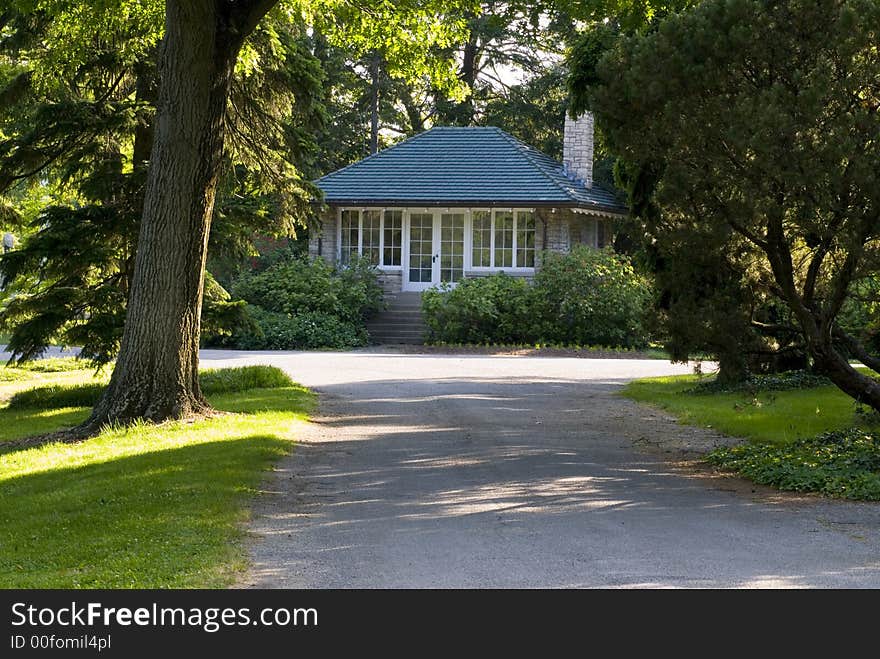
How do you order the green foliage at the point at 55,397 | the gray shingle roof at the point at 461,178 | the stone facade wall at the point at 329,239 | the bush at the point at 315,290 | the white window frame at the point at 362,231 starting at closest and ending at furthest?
the green foliage at the point at 55,397
the bush at the point at 315,290
the gray shingle roof at the point at 461,178
the white window frame at the point at 362,231
the stone facade wall at the point at 329,239

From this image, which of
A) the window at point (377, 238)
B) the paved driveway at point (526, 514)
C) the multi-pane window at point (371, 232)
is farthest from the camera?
the multi-pane window at point (371, 232)

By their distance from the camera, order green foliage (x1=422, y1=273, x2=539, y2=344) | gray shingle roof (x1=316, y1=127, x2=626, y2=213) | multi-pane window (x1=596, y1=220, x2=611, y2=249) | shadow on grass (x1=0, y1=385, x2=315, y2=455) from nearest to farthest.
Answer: shadow on grass (x1=0, y1=385, x2=315, y2=455)
green foliage (x1=422, y1=273, x2=539, y2=344)
gray shingle roof (x1=316, y1=127, x2=626, y2=213)
multi-pane window (x1=596, y1=220, x2=611, y2=249)

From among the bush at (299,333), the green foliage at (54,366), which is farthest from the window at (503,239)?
the green foliage at (54,366)

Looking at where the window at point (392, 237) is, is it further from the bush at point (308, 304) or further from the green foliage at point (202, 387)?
the green foliage at point (202, 387)

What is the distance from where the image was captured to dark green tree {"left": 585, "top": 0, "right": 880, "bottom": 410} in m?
9.87

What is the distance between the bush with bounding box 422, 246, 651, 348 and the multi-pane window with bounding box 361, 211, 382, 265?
443 centimetres

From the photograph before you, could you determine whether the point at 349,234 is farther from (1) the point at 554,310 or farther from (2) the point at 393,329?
(1) the point at 554,310

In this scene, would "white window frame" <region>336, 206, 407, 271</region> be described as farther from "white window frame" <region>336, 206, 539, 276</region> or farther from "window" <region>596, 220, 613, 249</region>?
"window" <region>596, 220, 613, 249</region>

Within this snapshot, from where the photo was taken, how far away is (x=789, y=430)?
14.1 m

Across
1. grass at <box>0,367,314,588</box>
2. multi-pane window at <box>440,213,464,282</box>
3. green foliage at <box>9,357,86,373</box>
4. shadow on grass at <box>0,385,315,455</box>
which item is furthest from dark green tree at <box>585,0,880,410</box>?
multi-pane window at <box>440,213,464,282</box>

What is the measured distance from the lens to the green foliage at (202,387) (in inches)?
714

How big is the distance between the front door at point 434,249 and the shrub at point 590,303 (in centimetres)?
416

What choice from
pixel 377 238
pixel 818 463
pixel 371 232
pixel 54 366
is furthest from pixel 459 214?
pixel 818 463

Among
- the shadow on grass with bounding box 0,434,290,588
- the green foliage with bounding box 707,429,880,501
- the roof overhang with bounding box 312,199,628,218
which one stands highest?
the roof overhang with bounding box 312,199,628,218
